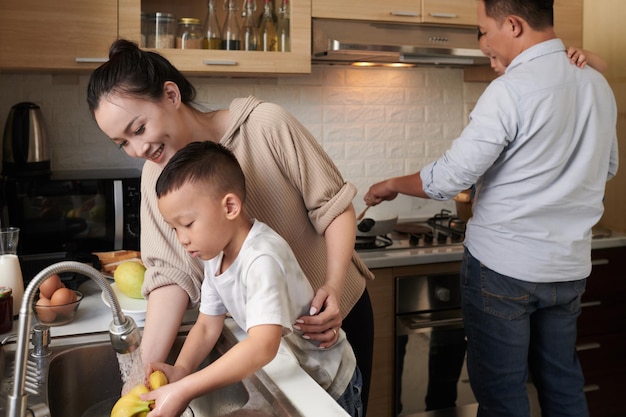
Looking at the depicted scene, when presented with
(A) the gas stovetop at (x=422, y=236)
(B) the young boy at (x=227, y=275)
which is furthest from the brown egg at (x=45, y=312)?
(A) the gas stovetop at (x=422, y=236)

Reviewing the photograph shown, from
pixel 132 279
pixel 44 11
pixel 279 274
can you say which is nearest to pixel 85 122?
pixel 44 11

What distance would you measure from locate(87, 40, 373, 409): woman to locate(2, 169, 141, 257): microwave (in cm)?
93

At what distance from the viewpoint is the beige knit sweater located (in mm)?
1528

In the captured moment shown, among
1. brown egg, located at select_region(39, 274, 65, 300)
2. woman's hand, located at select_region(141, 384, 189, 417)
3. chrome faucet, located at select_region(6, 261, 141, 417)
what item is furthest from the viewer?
brown egg, located at select_region(39, 274, 65, 300)

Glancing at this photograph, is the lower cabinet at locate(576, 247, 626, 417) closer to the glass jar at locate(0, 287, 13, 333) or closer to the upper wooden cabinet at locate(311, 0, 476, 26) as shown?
the upper wooden cabinet at locate(311, 0, 476, 26)

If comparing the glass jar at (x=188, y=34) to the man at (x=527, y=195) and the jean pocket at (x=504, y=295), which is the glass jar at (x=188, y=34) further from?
the jean pocket at (x=504, y=295)

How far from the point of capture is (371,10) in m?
2.76

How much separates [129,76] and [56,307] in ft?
2.02

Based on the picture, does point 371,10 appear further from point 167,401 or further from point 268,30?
point 167,401

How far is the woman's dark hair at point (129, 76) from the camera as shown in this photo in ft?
4.46

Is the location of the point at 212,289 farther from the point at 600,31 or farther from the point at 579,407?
the point at 600,31

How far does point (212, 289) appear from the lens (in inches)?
54.7

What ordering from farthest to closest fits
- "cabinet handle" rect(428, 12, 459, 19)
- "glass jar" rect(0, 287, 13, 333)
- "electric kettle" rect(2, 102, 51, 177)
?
1. "cabinet handle" rect(428, 12, 459, 19)
2. "electric kettle" rect(2, 102, 51, 177)
3. "glass jar" rect(0, 287, 13, 333)

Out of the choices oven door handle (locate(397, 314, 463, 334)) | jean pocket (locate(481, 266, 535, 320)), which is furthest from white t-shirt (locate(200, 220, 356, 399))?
oven door handle (locate(397, 314, 463, 334))
